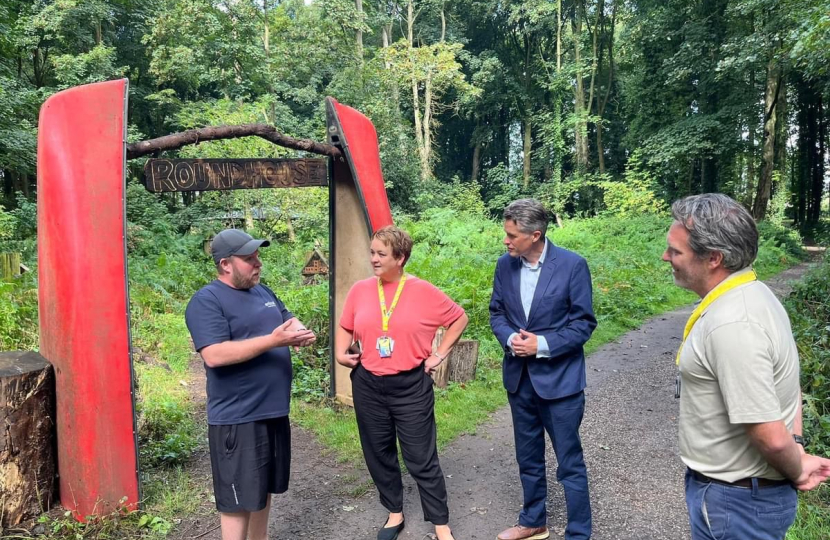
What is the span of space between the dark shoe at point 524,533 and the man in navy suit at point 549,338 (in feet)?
0.82

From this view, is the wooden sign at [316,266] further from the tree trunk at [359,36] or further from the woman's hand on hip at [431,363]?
the tree trunk at [359,36]

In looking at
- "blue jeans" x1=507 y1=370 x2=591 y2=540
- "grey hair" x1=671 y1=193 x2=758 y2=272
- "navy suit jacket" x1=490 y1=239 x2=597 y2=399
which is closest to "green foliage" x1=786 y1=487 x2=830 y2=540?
"blue jeans" x1=507 y1=370 x2=591 y2=540

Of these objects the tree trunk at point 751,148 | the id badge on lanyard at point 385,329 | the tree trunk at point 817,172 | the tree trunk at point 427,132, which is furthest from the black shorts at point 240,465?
the tree trunk at point 817,172

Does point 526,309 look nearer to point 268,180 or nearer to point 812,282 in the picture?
point 268,180

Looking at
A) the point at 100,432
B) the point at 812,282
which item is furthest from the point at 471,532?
the point at 812,282

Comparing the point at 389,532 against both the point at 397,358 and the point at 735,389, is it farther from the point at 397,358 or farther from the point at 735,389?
the point at 735,389

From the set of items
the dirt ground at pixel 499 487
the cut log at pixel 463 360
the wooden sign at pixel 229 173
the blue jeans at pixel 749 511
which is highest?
the wooden sign at pixel 229 173

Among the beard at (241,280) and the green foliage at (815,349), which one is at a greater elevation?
the beard at (241,280)

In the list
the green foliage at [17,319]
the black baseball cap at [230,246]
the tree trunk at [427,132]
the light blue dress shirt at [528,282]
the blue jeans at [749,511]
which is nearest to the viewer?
the blue jeans at [749,511]

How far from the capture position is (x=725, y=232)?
5.56 feet

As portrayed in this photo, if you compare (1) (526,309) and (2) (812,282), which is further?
(2) (812,282)

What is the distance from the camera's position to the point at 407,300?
312 centimetres

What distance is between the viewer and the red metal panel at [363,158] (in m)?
4.85

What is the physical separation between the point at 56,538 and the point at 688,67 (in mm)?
22109
